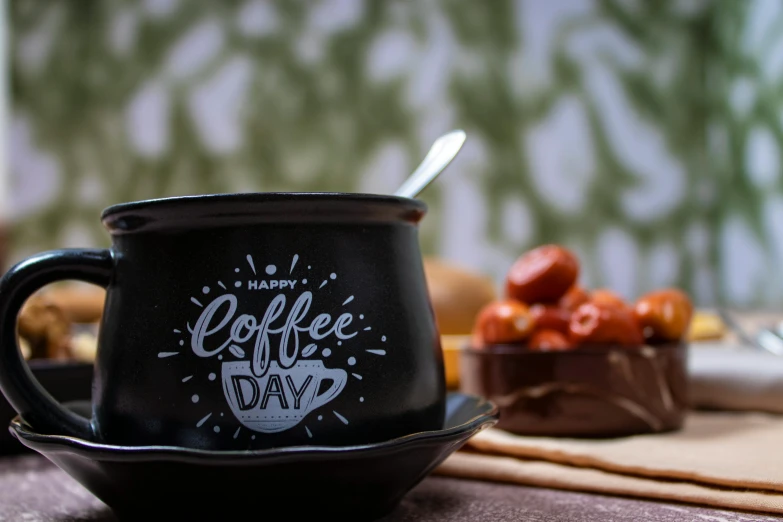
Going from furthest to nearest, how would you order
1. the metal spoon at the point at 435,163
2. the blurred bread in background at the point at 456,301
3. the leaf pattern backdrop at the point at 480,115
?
1. the leaf pattern backdrop at the point at 480,115
2. the blurred bread in background at the point at 456,301
3. the metal spoon at the point at 435,163

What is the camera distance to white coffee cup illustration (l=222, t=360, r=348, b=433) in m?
0.30

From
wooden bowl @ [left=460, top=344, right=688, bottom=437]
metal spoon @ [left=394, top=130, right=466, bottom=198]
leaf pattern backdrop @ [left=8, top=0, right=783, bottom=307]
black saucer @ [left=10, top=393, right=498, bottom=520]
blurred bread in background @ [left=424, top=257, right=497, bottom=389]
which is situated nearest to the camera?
black saucer @ [left=10, top=393, right=498, bottom=520]

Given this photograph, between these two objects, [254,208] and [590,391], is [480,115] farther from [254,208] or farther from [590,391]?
[254,208]

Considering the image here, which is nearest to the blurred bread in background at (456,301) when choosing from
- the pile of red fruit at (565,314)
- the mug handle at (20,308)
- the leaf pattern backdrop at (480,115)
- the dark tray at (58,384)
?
the pile of red fruit at (565,314)

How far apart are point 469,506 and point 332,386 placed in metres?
0.10

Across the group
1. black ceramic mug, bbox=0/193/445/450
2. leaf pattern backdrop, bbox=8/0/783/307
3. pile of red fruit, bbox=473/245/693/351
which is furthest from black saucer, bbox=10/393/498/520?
leaf pattern backdrop, bbox=8/0/783/307

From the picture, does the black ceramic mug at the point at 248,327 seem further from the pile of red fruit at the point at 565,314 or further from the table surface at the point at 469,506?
the pile of red fruit at the point at 565,314

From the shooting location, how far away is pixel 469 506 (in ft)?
1.15

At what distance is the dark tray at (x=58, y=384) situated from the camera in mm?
479

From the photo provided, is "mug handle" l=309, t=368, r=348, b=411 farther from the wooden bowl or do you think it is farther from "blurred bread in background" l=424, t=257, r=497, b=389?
"blurred bread in background" l=424, t=257, r=497, b=389

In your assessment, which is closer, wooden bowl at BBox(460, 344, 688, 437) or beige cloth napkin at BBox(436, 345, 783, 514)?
beige cloth napkin at BBox(436, 345, 783, 514)

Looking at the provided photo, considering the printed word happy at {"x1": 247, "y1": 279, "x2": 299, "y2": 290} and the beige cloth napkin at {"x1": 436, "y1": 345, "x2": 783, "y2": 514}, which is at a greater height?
the printed word happy at {"x1": 247, "y1": 279, "x2": 299, "y2": 290}

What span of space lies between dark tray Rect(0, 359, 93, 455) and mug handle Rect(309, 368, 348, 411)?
0.26 m

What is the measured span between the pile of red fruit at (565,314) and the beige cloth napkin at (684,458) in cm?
8
